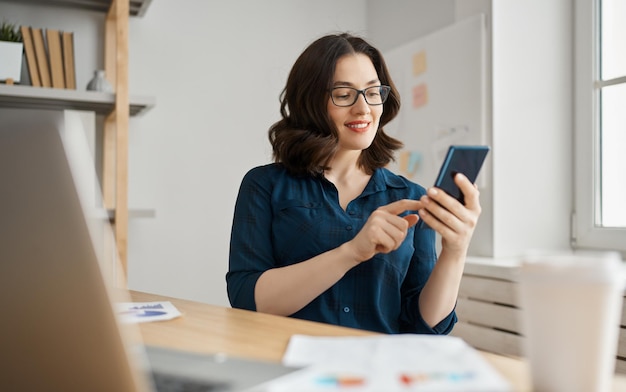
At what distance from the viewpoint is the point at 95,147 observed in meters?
2.71

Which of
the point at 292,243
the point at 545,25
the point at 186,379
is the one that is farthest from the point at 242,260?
the point at 545,25

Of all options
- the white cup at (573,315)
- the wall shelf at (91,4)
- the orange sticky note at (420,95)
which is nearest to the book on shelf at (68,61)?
the wall shelf at (91,4)

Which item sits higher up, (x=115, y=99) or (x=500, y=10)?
(x=500, y=10)

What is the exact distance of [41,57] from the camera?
7.77ft

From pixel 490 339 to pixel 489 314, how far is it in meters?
0.09

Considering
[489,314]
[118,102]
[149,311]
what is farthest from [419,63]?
[149,311]

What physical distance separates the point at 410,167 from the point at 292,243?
5.13 feet

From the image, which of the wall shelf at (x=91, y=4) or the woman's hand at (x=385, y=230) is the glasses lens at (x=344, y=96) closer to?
the woman's hand at (x=385, y=230)

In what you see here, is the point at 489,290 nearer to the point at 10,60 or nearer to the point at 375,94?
the point at 375,94

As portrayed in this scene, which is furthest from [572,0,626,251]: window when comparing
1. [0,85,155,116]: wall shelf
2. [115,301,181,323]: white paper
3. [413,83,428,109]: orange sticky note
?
[115,301,181,323]: white paper

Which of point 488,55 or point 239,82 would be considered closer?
point 488,55

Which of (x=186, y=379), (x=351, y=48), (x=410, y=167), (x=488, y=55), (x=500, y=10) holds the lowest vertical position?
(x=186, y=379)

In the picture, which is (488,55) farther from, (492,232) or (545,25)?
(492,232)

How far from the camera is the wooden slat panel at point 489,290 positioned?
2154 mm
